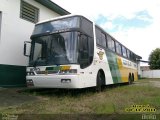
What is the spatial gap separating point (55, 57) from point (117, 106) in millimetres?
3613

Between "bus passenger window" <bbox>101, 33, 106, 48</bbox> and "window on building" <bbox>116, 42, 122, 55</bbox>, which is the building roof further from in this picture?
"bus passenger window" <bbox>101, 33, 106, 48</bbox>

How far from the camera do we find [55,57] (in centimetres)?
1077

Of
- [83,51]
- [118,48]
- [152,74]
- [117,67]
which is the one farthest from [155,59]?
[83,51]

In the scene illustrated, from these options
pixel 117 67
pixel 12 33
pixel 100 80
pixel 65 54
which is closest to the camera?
pixel 65 54

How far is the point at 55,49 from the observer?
10.9 metres

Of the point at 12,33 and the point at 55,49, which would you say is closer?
the point at 55,49

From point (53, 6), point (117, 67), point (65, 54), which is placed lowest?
point (117, 67)

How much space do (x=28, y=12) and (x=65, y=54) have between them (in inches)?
214

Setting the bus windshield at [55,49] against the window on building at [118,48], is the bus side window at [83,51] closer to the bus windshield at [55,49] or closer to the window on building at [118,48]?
the bus windshield at [55,49]

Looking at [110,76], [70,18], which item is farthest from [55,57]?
[110,76]

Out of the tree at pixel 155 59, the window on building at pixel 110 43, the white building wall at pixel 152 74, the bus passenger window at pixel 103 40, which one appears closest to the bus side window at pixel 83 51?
the bus passenger window at pixel 103 40

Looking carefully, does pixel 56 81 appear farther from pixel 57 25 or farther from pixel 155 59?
pixel 155 59

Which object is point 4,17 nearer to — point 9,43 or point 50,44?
point 9,43

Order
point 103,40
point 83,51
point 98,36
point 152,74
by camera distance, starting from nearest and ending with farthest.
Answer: point 83,51, point 98,36, point 103,40, point 152,74
